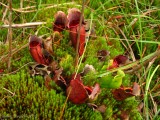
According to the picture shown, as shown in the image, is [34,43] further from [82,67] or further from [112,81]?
[112,81]

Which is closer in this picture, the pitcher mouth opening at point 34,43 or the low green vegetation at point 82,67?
the low green vegetation at point 82,67

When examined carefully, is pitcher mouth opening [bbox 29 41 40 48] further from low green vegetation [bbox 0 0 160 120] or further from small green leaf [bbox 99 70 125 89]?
small green leaf [bbox 99 70 125 89]

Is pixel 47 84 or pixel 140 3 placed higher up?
pixel 140 3

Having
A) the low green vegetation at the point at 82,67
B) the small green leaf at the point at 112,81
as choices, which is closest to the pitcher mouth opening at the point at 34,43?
the low green vegetation at the point at 82,67

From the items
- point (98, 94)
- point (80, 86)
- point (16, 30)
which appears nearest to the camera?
point (80, 86)

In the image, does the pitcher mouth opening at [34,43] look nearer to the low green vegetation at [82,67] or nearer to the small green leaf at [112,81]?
the low green vegetation at [82,67]

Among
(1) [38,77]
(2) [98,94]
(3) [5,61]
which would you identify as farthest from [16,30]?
(2) [98,94]

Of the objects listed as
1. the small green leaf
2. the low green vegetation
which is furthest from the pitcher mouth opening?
the small green leaf

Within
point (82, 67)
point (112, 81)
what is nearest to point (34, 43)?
point (82, 67)

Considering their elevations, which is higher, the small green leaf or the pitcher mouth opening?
the pitcher mouth opening

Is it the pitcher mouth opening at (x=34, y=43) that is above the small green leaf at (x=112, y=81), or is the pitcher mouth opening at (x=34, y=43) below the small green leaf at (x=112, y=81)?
above

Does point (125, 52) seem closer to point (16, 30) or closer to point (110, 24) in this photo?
point (110, 24)
